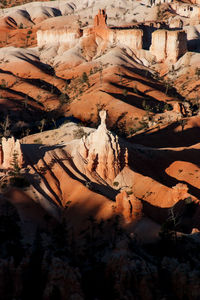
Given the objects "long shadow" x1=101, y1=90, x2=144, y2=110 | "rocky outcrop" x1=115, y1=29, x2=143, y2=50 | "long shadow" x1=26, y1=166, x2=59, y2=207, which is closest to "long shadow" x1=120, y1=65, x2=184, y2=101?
"long shadow" x1=101, y1=90, x2=144, y2=110

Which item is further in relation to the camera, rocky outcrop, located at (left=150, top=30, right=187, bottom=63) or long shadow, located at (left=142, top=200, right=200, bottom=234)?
rocky outcrop, located at (left=150, top=30, right=187, bottom=63)

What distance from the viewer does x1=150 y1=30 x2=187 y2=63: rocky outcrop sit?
5969 inches

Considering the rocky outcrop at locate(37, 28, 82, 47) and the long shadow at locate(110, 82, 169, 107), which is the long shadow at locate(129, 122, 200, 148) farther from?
the rocky outcrop at locate(37, 28, 82, 47)

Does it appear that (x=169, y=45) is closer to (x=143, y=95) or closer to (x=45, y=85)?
(x=143, y=95)

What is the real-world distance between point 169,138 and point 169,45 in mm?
71737

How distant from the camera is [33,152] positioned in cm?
6244

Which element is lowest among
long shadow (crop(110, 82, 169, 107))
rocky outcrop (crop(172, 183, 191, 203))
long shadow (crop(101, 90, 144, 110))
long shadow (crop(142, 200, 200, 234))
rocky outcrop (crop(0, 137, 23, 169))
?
long shadow (crop(110, 82, 169, 107))

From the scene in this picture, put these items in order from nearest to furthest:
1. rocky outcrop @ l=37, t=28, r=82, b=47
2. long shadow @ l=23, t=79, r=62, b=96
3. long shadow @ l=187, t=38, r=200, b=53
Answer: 1. long shadow @ l=23, t=79, r=62, b=96
2. long shadow @ l=187, t=38, r=200, b=53
3. rocky outcrop @ l=37, t=28, r=82, b=47

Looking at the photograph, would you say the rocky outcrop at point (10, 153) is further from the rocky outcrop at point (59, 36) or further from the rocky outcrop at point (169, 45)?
the rocky outcrop at point (59, 36)

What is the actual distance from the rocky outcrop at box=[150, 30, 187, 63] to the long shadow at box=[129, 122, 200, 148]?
2473 inches

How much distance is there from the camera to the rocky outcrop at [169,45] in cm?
15162

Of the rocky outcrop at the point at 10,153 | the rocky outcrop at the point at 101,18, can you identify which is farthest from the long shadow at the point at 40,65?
the rocky outcrop at the point at 10,153

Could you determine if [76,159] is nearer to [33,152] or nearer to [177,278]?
[33,152]

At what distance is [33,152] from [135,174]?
45.8 ft
